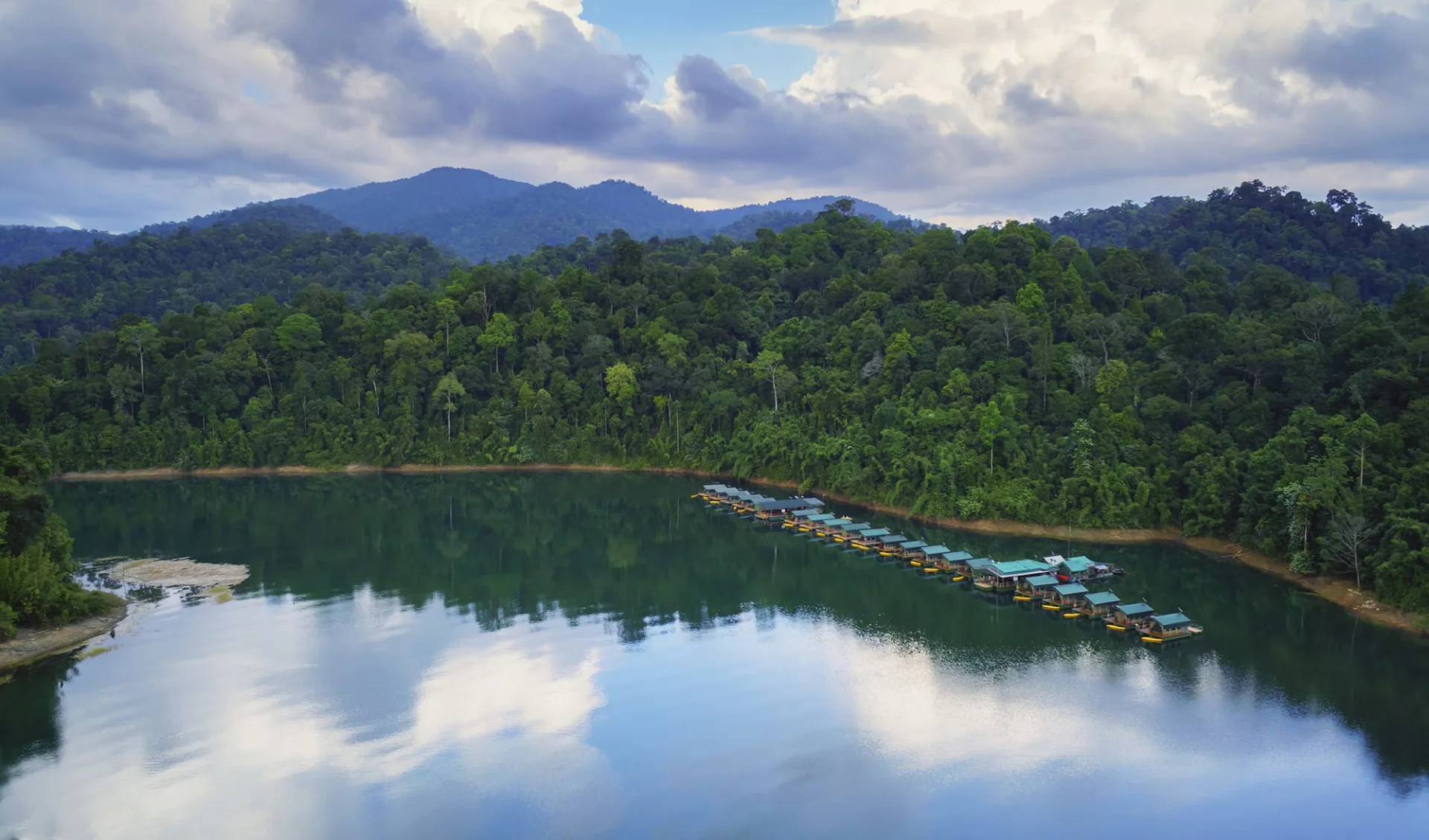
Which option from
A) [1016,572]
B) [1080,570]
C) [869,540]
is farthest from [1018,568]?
[869,540]

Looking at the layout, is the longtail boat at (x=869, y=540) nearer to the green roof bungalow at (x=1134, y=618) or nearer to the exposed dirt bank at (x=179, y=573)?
the green roof bungalow at (x=1134, y=618)

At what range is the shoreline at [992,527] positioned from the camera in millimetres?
26641

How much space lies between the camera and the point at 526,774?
18.5m

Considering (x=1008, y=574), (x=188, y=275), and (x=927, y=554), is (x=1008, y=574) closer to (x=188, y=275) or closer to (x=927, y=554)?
(x=927, y=554)

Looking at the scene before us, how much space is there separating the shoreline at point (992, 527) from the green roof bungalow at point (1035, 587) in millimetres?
5795

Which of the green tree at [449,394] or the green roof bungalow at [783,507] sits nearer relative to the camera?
the green roof bungalow at [783,507]

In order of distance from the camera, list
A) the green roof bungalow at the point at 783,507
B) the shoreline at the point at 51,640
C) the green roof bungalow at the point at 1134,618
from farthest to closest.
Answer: the green roof bungalow at the point at 783,507 → the green roof bungalow at the point at 1134,618 → the shoreline at the point at 51,640

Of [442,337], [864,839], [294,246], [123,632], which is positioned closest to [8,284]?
[294,246]

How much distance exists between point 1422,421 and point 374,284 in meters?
78.7

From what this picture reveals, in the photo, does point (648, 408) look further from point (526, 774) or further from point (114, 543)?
point (526, 774)

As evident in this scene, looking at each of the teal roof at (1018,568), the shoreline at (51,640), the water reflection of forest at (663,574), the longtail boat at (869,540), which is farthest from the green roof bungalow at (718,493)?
the shoreline at (51,640)

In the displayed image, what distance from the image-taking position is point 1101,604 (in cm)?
2711

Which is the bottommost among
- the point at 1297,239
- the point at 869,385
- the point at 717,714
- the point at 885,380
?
the point at 717,714

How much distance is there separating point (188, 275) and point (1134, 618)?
8580 cm
